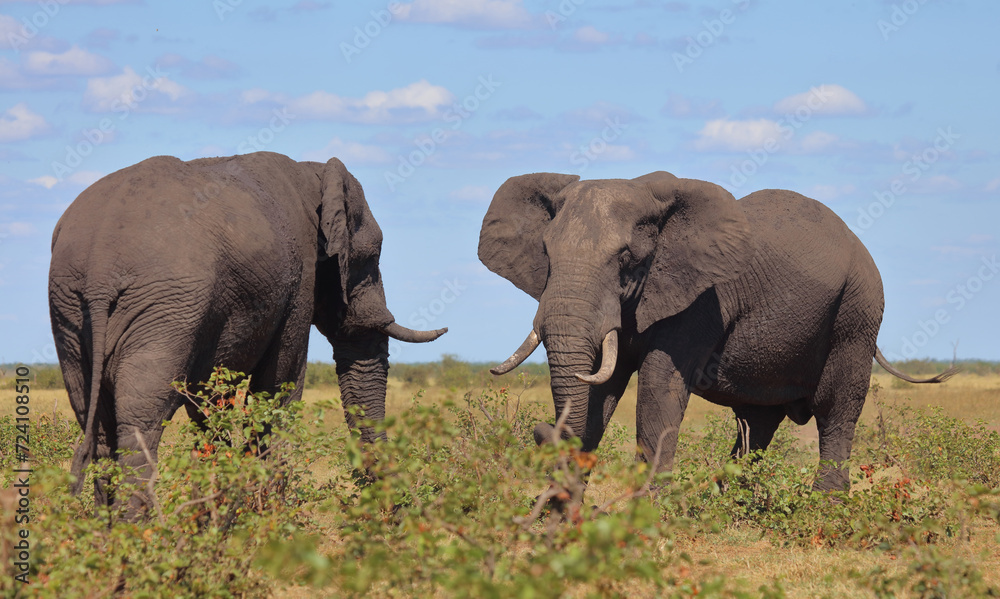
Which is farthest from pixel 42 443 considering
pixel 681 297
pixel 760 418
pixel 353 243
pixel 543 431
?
pixel 760 418

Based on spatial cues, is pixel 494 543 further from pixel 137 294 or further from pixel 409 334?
pixel 409 334

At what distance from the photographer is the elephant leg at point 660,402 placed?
29.0ft

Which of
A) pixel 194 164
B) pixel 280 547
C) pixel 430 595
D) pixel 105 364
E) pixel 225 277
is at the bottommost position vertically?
pixel 430 595

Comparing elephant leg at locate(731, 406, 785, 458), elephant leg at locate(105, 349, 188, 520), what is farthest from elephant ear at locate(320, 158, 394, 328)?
elephant leg at locate(731, 406, 785, 458)

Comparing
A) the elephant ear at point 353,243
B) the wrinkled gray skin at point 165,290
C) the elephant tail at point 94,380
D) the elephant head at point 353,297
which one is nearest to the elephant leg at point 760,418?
the elephant head at point 353,297

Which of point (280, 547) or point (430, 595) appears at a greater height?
point (280, 547)

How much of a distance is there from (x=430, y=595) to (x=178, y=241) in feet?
11.3

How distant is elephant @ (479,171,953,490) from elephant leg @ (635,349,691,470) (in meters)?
0.01

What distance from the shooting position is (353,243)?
9922 mm

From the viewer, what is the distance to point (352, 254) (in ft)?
32.6

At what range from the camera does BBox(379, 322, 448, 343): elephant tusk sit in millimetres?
10500

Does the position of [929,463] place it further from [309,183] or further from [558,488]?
[558,488]

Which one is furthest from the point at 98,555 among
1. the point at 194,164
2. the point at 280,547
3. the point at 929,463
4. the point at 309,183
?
the point at 929,463

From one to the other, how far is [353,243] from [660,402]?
3128 millimetres
